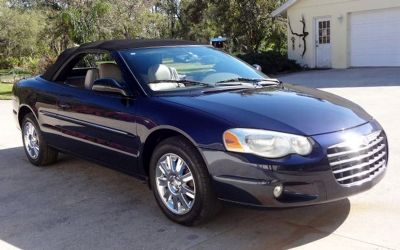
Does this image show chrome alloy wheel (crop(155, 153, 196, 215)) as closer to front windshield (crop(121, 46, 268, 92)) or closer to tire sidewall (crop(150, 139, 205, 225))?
tire sidewall (crop(150, 139, 205, 225))

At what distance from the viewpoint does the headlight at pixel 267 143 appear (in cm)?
356

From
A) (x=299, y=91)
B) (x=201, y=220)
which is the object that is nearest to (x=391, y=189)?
(x=299, y=91)

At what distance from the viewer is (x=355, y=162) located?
371 centimetres

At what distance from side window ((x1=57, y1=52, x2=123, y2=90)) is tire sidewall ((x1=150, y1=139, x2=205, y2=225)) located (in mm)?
1070

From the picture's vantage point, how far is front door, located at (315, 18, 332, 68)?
66.7 ft

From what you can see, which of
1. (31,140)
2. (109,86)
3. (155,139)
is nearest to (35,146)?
(31,140)

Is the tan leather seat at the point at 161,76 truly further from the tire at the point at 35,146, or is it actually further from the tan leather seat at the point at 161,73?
the tire at the point at 35,146

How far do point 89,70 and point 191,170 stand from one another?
225 cm

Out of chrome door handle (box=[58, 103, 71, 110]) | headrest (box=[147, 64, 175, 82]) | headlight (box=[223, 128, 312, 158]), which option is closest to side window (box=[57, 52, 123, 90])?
chrome door handle (box=[58, 103, 71, 110])

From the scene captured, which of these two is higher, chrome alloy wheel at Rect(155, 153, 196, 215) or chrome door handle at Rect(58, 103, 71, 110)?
chrome door handle at Rect(58, 103, 71, 110)

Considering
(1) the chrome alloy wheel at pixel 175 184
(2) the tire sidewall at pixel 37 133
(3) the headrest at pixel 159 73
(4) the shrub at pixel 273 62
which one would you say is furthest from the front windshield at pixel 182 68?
(4) the shrub at pixel 273 62

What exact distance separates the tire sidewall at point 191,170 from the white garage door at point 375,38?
15947 mm

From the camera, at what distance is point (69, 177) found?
5.76 m

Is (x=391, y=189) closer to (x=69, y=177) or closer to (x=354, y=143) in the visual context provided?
(x=354, y=143)
